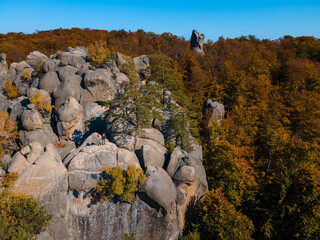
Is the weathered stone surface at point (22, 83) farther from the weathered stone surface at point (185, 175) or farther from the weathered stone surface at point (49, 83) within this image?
the weathered stone surface at point (185, 175)

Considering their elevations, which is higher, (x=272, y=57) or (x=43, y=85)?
(x=272, y=57)

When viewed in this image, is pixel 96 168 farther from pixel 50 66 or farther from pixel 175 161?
pixel 50 66

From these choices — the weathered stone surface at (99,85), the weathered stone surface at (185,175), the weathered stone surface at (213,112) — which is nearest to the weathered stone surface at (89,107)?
the weathered stone surface at (99,85)

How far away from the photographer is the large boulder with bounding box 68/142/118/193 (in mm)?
21078

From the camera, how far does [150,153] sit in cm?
2439

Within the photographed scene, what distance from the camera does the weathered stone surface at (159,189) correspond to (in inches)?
816

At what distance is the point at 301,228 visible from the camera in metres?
20.0

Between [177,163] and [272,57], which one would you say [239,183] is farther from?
[272,57]

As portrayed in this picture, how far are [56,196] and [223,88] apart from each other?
129 ft

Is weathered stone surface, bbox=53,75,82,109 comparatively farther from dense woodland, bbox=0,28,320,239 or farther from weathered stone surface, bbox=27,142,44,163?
dense woodland, bbox=0,28,320,239

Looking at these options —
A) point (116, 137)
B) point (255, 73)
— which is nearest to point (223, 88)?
point (255, 73)

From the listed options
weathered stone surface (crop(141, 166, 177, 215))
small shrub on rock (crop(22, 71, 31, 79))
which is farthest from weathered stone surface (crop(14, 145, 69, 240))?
small shrub on rock (crop(22, 71, 31, 79))

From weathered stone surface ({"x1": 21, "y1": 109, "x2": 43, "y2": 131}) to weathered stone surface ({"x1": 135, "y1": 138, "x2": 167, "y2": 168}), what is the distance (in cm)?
1659

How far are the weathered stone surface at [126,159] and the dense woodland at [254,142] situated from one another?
33.1 feet
